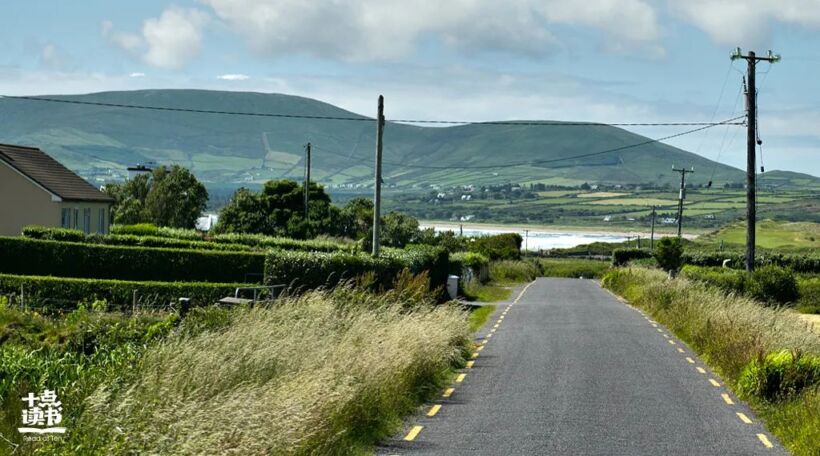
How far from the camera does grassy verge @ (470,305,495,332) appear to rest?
40188 mm

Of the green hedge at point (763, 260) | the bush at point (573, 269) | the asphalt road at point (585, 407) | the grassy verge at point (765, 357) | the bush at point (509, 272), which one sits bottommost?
the bush at point (573, 269)

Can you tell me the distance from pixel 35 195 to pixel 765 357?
54036mm

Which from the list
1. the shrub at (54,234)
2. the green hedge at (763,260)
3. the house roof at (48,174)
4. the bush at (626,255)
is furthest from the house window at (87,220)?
the bush at (626,255)

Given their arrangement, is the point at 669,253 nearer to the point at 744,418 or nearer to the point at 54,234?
the point at 54,234

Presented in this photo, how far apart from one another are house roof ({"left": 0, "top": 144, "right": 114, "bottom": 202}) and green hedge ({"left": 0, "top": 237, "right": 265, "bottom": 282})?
18886mm

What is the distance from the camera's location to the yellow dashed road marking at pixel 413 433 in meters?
16.6

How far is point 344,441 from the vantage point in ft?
49.6

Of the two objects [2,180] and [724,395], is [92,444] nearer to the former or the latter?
[724,395]

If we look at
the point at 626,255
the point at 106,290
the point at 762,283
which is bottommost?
the point at 626,255

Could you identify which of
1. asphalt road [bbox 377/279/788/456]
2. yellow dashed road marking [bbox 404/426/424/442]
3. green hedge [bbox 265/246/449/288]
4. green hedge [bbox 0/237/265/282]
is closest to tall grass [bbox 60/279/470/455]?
yellow dashed road marking [bbox 404/426/424/442]

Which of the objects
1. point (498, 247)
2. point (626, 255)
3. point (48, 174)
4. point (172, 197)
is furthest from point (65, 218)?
point (626, 255)

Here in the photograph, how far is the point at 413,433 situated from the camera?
17047mm

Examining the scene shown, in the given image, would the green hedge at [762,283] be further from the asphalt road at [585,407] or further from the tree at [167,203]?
the tree at [167,203]

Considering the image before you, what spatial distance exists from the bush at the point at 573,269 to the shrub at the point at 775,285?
7361 cm
